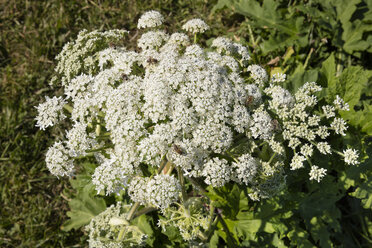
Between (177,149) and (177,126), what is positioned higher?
(177,126)

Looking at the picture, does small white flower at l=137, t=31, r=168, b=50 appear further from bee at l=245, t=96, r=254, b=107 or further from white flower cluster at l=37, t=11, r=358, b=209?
bee at l=245, t=96, r=254, b=107

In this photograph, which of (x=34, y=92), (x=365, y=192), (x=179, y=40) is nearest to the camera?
(x=179, y=40)

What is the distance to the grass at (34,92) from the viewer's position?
7.93 metres

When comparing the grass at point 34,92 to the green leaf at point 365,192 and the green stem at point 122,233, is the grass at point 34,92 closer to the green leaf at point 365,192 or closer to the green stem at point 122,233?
the green stem at point 122,233

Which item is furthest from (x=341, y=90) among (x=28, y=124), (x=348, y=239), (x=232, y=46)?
(x=28, y=124)

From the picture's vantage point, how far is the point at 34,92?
8.77 metres

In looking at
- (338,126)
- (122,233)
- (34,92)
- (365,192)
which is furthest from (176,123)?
(34,92)

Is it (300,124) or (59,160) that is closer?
(59,160)

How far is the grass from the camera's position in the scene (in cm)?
793

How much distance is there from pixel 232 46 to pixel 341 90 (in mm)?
2005

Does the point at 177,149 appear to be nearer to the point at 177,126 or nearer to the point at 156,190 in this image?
the point at 177,126

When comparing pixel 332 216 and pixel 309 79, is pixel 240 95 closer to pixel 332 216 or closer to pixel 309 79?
pixel 309 79

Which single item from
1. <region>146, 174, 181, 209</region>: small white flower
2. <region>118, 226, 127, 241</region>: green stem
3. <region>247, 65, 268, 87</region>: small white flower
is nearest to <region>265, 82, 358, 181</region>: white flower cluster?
<region>247, 65, 268, 87</region>: small white flower

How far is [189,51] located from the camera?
454 centimetres
